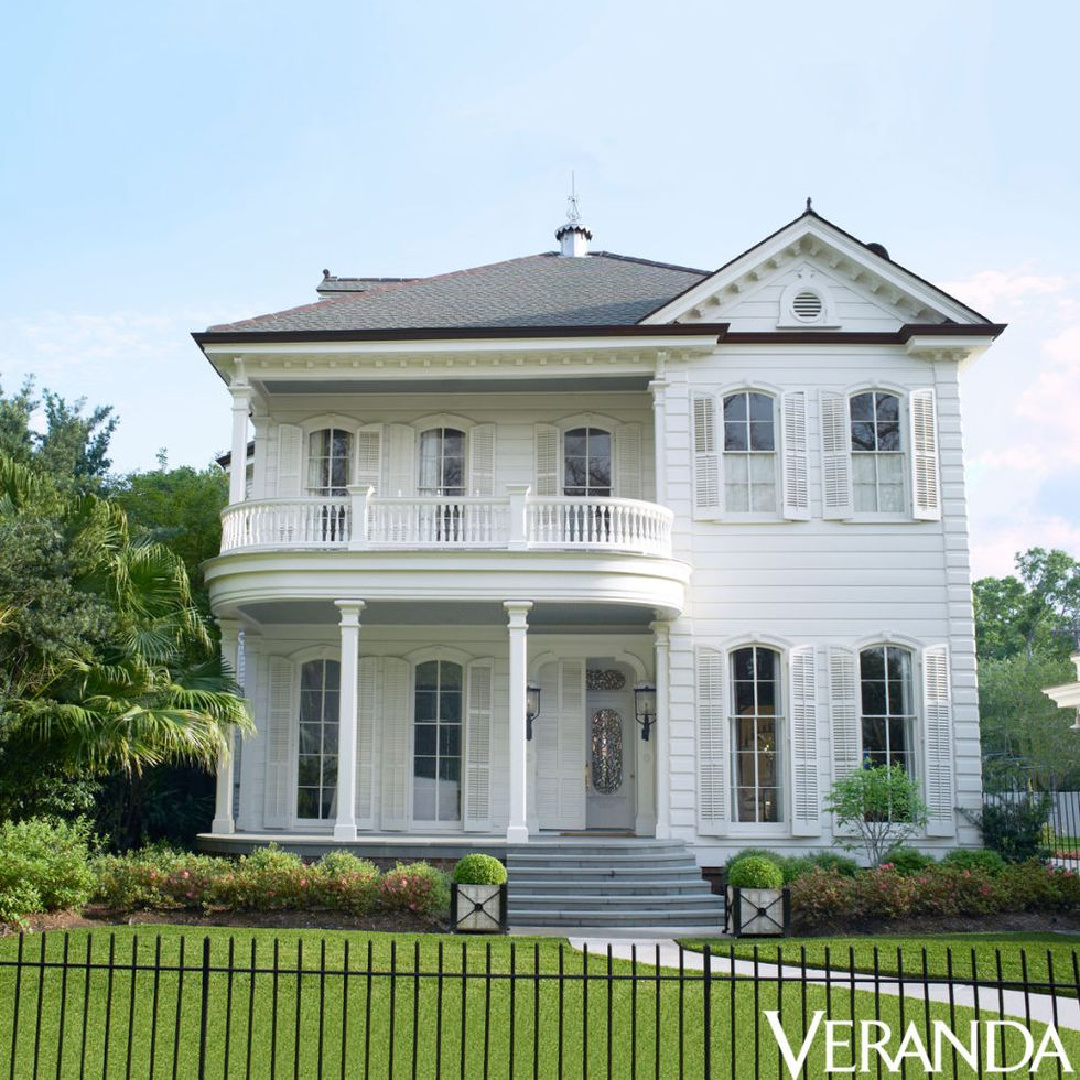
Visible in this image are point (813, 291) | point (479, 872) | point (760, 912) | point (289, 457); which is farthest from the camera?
point (289, 457)

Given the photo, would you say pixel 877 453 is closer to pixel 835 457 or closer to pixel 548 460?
pixel 835 457

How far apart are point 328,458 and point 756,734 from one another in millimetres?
7905

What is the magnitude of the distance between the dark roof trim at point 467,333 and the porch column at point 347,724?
3.97 metres

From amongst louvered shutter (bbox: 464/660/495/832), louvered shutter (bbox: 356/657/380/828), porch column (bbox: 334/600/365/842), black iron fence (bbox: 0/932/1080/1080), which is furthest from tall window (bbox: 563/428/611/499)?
black iron fence (bbox: 0/932/1080/1080)

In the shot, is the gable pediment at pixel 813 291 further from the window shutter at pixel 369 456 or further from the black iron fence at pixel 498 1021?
the black iron fence at pixel 498 1021

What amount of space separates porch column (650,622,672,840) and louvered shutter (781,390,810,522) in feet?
8.31

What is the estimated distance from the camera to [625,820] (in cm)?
1919

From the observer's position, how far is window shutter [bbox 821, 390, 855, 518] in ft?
60.2

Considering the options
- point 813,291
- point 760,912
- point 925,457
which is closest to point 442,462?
point 813,291

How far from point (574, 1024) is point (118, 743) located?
293 inches

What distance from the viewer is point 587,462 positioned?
19.8m

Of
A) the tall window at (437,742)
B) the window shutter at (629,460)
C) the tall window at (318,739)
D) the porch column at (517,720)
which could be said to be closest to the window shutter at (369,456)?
the tall window at (318,739)

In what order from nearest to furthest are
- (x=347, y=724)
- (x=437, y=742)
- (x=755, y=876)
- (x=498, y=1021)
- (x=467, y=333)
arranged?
(x=498, y=1021) < (x=755, y=876) < (x=347, y=724) < (x=467, y=333) < (x=437, y=742)

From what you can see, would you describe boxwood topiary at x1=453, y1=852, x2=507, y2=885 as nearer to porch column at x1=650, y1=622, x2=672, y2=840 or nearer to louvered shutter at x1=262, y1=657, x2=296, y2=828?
porch column at x1=650, y1=622, x2=672, y2=840
